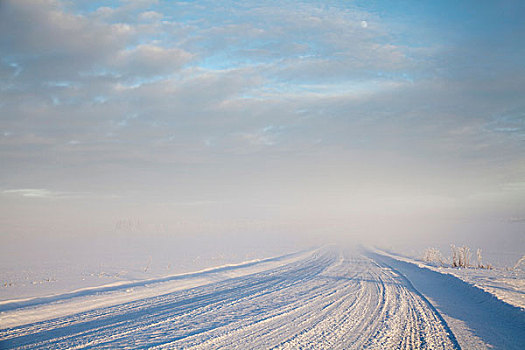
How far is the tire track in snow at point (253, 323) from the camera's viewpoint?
6.59m

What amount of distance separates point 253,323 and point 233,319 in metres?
0.65

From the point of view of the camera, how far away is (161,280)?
15180mm

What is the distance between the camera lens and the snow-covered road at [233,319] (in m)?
6.64

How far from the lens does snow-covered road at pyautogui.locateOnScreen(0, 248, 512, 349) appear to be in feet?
21.8

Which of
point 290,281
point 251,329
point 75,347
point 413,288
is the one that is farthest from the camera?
point 290,281

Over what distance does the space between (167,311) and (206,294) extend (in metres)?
2.66

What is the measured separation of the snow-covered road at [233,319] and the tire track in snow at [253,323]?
2 centimetres

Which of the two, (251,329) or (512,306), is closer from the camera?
(251,329)

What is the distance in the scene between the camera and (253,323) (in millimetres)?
7953

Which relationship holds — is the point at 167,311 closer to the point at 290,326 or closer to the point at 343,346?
the point at 290,326

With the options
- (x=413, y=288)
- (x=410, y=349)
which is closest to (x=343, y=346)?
(x=410, y=349)

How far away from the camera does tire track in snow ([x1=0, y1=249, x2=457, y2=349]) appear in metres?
6.59

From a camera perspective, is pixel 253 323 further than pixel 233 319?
No

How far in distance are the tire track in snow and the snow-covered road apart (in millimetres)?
22
